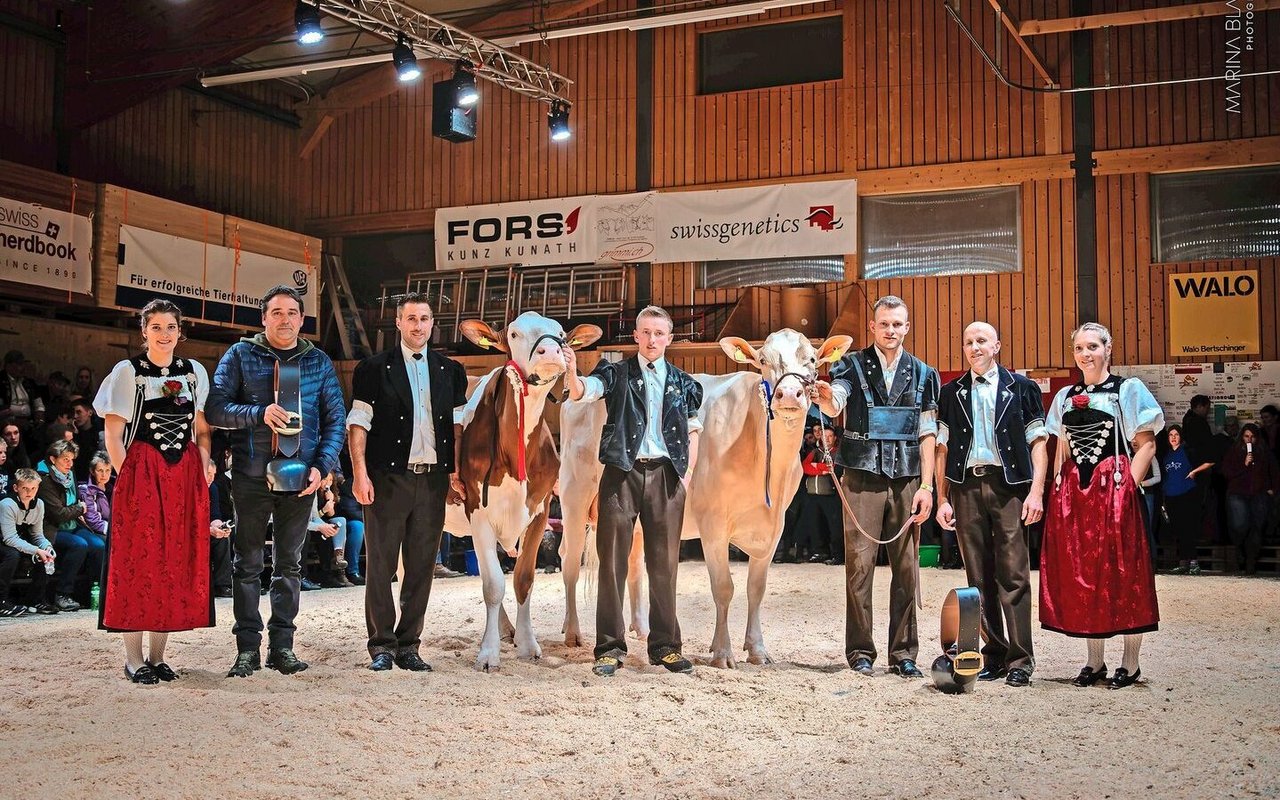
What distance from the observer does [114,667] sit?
19.2 ft

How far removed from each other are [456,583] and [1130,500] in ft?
25.2

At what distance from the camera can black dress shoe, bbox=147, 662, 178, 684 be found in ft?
17.6

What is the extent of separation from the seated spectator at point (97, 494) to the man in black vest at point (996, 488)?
676cm

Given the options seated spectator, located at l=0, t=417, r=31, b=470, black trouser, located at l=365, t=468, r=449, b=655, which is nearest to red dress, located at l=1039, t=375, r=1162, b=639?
black trouser, located at l=365, t=468, r=449, b=655

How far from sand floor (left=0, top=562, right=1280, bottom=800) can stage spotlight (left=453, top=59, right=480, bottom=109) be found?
9578mm

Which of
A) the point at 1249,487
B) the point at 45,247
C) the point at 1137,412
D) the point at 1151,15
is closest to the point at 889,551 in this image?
the point at 1137,412

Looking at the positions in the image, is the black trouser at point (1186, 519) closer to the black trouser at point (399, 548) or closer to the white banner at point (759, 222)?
the white banner at point (759, 222)

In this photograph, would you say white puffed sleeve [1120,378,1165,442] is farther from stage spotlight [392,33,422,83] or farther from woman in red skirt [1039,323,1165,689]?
stage spotlight [392,33,422,83]

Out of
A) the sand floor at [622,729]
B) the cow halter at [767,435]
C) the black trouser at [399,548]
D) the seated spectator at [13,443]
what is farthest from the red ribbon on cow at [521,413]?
the seated spectator at [13,443]

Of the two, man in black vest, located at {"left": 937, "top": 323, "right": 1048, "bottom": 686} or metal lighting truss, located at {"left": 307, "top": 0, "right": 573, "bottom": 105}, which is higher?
metal lighting truss, located at {"left": 307, "top": 0, "right": 573, "bottom": 105}

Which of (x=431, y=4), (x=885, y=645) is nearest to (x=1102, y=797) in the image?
(x=885, y=645)

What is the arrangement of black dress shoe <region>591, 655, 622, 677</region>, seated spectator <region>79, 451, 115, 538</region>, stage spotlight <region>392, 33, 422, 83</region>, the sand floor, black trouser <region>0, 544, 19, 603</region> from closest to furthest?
1. the sand floor
2. black dress shoe <region>591, 655, 622, 677</region>
3. black trouser <region>0, 544, 19, 603</region>
4. seated spectator <region>79, 451, 115, 538</region>
5. stage spotlight <region>392, 33, 422, 83</region>

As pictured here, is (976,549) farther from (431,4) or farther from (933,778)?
(431,4)

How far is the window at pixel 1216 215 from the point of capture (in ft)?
48.7
